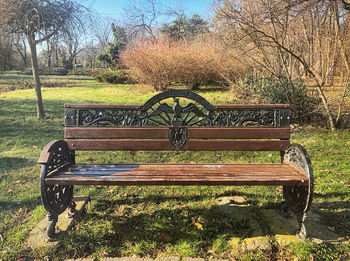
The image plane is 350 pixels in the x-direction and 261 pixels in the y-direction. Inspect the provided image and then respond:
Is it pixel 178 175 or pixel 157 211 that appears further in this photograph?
pixel 157 211

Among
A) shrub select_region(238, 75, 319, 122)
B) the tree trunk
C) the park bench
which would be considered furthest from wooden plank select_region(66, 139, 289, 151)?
the tree trunk

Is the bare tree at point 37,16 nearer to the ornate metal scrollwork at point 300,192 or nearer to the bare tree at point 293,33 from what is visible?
the bare tree at point 293,33

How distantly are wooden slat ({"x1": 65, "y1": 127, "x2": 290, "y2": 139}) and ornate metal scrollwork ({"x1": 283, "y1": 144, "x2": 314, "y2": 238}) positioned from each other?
27 centimetres

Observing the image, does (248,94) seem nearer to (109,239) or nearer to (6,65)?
(109,239)

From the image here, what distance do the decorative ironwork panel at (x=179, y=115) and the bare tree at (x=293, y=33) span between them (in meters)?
2.76

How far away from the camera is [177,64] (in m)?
11.9

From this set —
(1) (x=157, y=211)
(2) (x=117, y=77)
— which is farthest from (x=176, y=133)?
(2) (x=117, y=77)

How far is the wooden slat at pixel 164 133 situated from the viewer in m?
2.85

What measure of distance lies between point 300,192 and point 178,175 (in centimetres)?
120

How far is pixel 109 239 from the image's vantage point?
2375mm

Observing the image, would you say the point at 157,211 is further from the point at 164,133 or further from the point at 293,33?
the point at 293,33

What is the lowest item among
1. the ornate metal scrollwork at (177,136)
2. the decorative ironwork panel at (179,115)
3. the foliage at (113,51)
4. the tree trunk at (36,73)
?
the ornate metal scrollwork at (177,136)

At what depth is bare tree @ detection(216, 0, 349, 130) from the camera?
5191 mm

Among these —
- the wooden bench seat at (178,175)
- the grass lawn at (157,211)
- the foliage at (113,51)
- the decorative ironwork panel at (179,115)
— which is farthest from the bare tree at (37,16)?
the foliage at (113,51)
